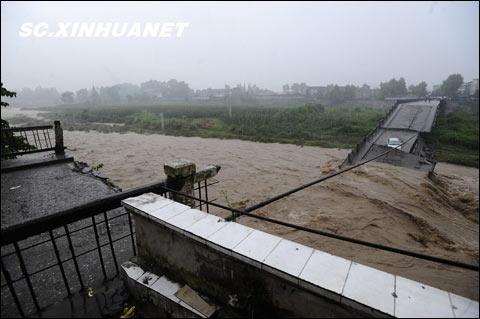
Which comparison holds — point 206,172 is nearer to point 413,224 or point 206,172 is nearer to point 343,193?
point 413,224

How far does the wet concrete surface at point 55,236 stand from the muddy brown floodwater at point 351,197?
12.6ft

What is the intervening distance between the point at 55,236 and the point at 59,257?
246 cm

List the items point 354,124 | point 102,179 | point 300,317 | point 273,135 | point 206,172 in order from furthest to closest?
point 354,124, point 273,135, point 102,179, point 206,172, point 300,317

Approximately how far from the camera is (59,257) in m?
2.69

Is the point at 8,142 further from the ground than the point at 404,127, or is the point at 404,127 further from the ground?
the point at 8,142

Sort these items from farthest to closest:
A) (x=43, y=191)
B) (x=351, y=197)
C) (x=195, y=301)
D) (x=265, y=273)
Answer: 1. (x=351, y=197)
2. (x=43, y=191)
3. (x=195, y=301)
4. (x=265, y=273)

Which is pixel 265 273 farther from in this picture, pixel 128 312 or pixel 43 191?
pixel 43 191

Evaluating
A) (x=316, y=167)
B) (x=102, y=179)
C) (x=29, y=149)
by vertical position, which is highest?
(x=29, y=149)

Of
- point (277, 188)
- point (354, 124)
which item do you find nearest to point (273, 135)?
point (354, 124)

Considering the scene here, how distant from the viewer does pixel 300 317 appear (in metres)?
1.93

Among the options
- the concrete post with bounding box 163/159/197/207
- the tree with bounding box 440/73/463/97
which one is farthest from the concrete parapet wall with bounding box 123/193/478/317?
the tree with bounding box 440/73/463/97

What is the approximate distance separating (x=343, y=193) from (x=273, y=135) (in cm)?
1732

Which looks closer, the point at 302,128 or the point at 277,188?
the point at 277,188

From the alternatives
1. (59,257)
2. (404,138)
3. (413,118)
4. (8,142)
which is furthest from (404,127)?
(8,142)
